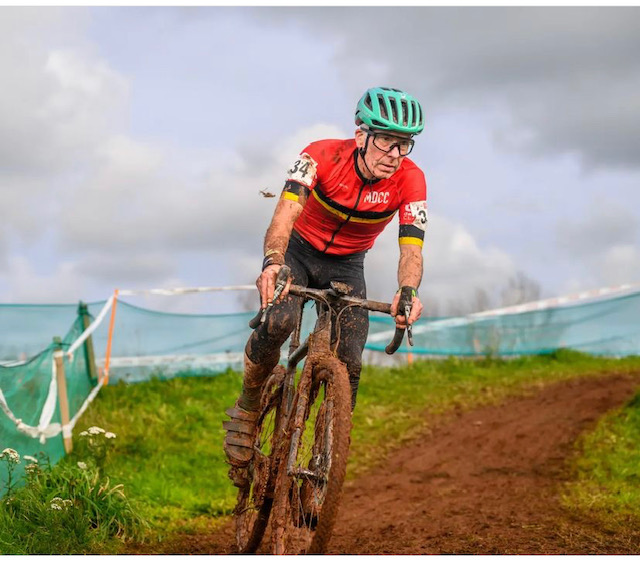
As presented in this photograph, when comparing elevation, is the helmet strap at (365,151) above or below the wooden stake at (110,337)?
above

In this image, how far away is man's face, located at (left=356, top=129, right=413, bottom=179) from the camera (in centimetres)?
554

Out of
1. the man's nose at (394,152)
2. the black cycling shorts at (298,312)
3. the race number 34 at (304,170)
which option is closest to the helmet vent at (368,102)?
the man's nose at (394,152)

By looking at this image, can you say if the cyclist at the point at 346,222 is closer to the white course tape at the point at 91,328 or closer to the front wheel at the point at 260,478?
the front wheel at the point at 260,478

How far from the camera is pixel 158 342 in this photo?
13.9 m

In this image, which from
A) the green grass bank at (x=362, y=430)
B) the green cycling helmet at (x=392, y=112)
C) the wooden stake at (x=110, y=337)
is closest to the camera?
the green cycling helmet at (x=392, y=112)

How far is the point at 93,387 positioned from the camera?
12414 mm

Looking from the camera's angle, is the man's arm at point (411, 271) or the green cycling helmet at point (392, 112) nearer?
the man's arm at point (411, 271)

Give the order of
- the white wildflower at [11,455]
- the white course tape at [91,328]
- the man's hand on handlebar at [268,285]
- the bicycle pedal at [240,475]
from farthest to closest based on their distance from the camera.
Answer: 1. the white course tape at [91,328]
2. the white wildflower at [11,455]
3. the bicycle pedal at [240,475]
4. the man's hand on handlebar at [268,285]

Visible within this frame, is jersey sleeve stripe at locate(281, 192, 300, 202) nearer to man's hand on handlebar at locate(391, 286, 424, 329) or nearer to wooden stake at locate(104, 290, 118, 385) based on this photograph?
man's hand on handlebar at locate(391, 286, 424, 329)

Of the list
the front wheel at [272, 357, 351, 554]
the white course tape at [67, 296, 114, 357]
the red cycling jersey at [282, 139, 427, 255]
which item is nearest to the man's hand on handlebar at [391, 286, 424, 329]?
the front wheel at [272, 357, 351, 554]

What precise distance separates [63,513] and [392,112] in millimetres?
4182

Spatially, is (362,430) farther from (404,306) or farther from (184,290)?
(404,306)

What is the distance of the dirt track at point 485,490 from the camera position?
6.91 metres

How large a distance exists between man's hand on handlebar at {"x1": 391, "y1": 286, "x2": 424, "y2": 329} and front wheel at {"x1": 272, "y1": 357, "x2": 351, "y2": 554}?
1.51 ft
